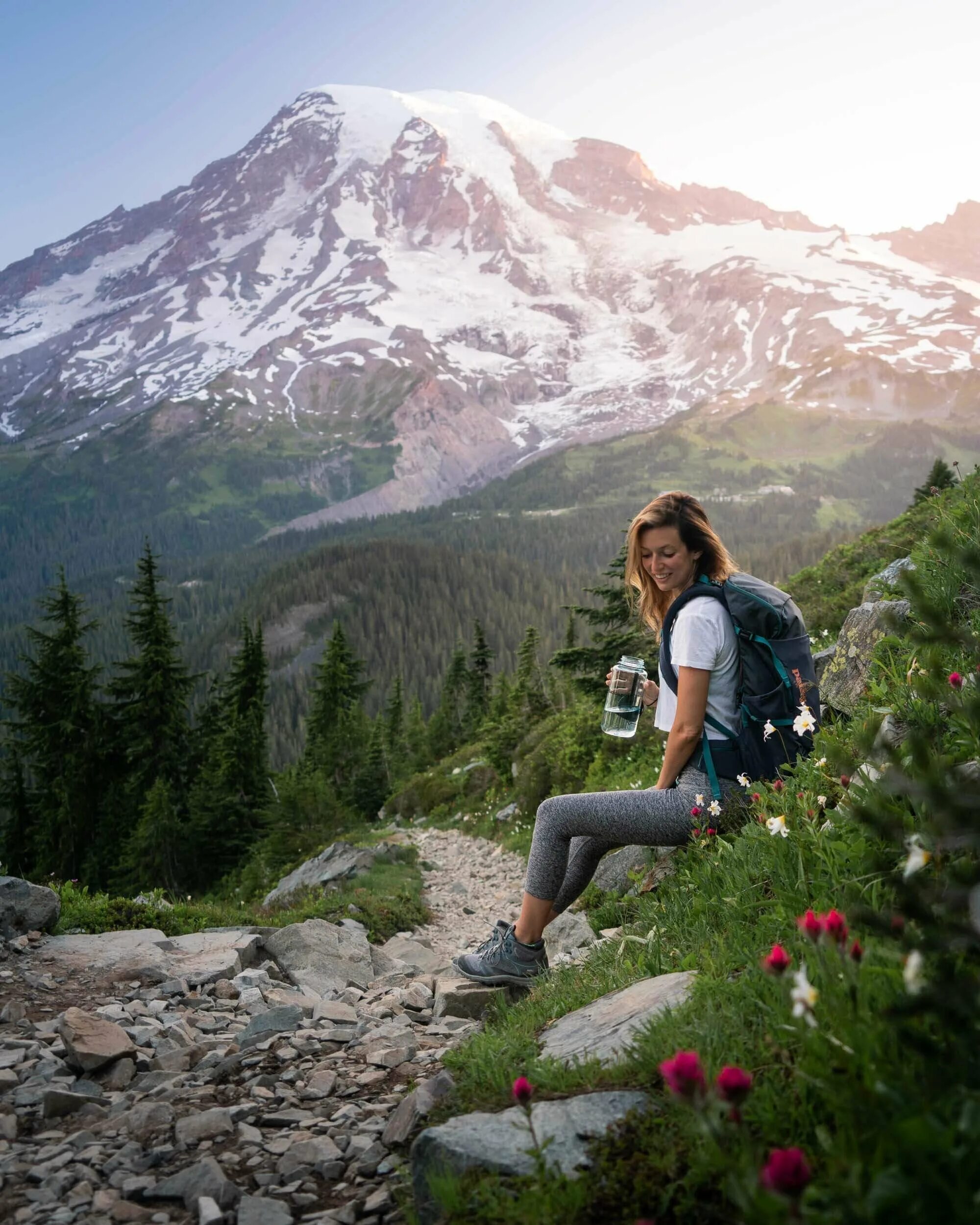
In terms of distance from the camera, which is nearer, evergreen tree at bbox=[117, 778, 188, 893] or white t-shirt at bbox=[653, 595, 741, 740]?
white t-shirt at bbox=[653, 595, 741, 740]

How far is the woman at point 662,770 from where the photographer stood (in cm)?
495

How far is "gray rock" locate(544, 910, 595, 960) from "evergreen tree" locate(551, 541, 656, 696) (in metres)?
9.13

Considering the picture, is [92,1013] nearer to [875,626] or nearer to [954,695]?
[954,695]

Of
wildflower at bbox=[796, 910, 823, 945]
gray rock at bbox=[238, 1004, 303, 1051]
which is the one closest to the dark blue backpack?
wildflower at bbox=[796, 910, 823, 945]

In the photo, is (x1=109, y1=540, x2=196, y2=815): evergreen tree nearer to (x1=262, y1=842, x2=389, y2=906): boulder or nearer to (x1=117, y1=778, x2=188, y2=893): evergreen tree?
(x1=117, y1=778, x2=188, y2=893): evergreen tree

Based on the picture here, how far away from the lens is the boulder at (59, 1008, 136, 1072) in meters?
4.61

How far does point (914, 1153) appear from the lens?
1485mm

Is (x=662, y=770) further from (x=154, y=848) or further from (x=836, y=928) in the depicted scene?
(x=154, y=848)

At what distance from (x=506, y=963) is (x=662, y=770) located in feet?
→ 5.91

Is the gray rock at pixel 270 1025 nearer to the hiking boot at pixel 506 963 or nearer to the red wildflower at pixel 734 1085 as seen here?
the hiking boot at pixel 506 963

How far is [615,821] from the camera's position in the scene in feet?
16.7

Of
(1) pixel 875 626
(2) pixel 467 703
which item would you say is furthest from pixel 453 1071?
(2) pixel 467 703

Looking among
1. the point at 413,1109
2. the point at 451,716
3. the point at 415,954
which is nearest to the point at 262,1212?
the point at 413,1109

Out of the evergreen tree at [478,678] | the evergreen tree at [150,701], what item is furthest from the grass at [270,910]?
the evergreen tree at [478,678]
